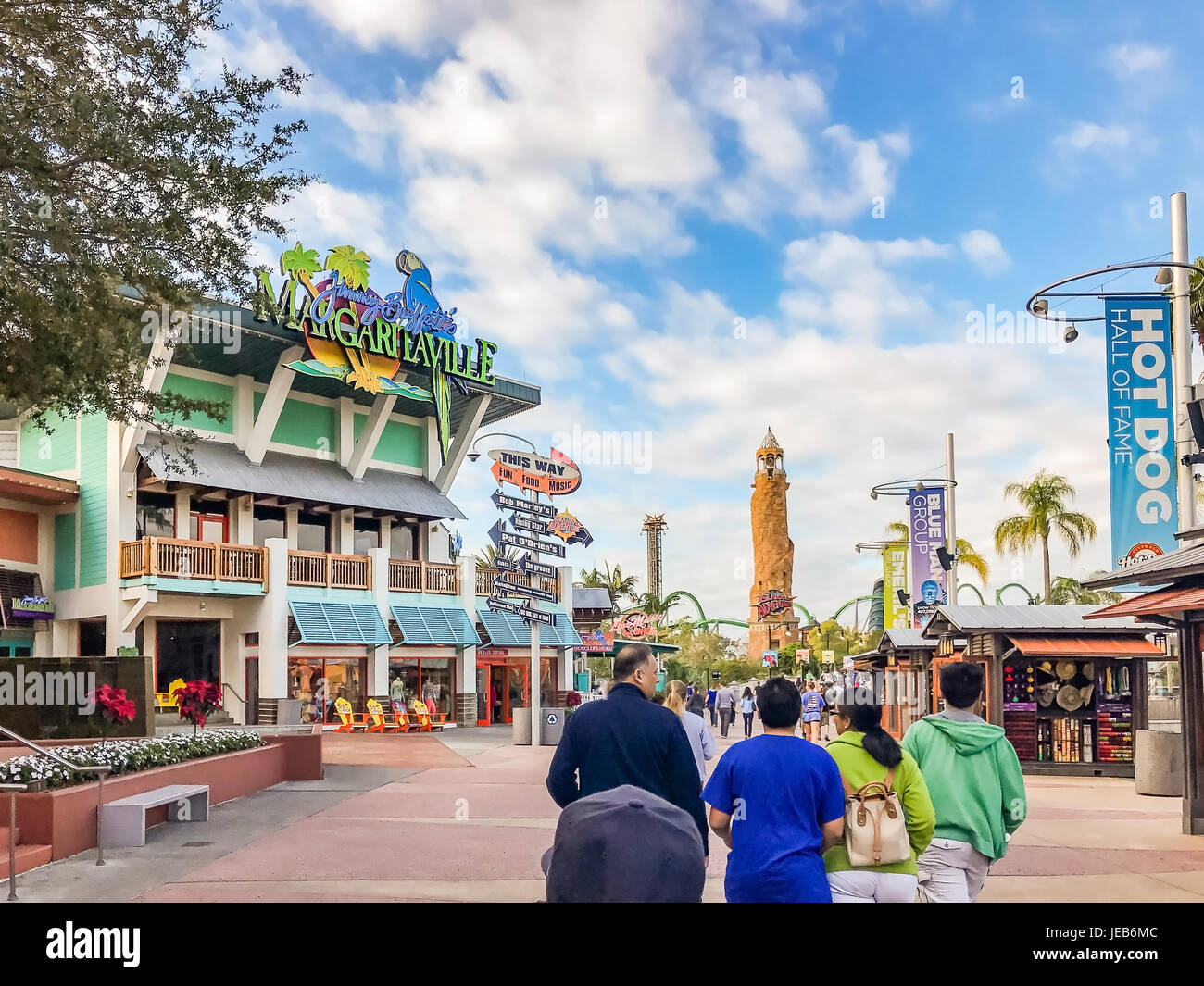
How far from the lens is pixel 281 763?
18219 millimetres

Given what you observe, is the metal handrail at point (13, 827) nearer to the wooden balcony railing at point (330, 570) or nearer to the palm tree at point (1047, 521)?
the wooden balcony railing at point (330, 570)

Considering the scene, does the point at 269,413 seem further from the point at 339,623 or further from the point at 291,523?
the point at 339,623

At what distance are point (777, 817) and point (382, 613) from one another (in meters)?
29.1

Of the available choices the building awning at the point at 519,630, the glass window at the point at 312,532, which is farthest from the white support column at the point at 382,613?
the building awning at the point at 519,630

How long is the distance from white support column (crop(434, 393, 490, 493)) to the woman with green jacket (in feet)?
105

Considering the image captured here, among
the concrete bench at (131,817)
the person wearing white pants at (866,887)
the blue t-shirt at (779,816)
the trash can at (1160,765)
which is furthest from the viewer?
the trash can at (1160,765)

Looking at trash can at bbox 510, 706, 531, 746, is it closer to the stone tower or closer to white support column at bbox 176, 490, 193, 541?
white support column at bbox 176, 490, 193, 541

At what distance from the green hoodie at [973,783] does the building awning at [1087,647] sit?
15412mm

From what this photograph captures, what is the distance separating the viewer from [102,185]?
1188cm

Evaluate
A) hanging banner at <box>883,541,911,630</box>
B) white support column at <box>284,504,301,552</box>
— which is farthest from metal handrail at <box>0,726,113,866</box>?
hanging banner at <box>883,541,911,630</box>

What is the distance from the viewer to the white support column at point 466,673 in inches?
1405

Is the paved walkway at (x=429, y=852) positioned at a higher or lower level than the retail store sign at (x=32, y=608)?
lower

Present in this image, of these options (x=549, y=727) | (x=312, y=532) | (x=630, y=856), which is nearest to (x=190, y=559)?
(x=312, y=532)
